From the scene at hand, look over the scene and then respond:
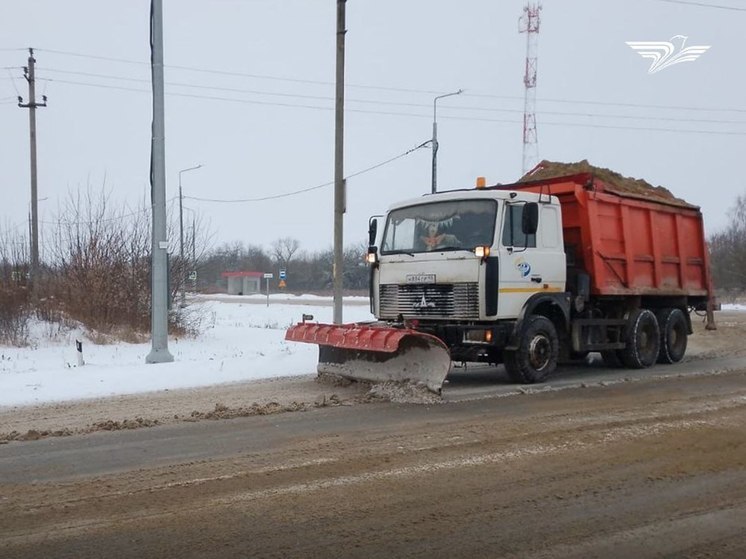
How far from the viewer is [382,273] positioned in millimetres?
11703

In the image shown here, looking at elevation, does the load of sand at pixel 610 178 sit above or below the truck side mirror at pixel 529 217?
above

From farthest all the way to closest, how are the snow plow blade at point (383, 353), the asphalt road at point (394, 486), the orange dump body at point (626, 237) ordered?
1. the orange dump body at point (626, 237)
2. the snow plow blade at point (383, 353)
3. the asphalt road at point (394, 486)

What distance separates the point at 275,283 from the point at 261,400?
8514 centimetres

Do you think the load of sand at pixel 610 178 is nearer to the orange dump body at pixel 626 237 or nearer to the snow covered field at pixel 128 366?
the orange dump body at pixel 626 237

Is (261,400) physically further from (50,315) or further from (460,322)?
(50,315)

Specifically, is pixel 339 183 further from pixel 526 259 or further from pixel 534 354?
pixel 534 354

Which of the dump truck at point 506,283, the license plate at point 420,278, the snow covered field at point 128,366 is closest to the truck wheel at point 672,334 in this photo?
the dump truck at point 506,283

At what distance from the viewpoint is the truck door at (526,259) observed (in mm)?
10742

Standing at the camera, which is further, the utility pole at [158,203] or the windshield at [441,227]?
the utility pole at [158,203]

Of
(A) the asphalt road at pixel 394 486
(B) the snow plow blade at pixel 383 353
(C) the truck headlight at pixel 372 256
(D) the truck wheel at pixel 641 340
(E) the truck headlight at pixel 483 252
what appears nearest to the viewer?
(A) the asphalt road at pixel 394 486

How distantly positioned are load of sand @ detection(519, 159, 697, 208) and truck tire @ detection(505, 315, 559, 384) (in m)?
3.18

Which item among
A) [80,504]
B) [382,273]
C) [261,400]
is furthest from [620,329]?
[80,504]

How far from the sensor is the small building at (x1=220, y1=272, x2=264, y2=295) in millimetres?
72812

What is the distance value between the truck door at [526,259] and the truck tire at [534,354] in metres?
0.41
